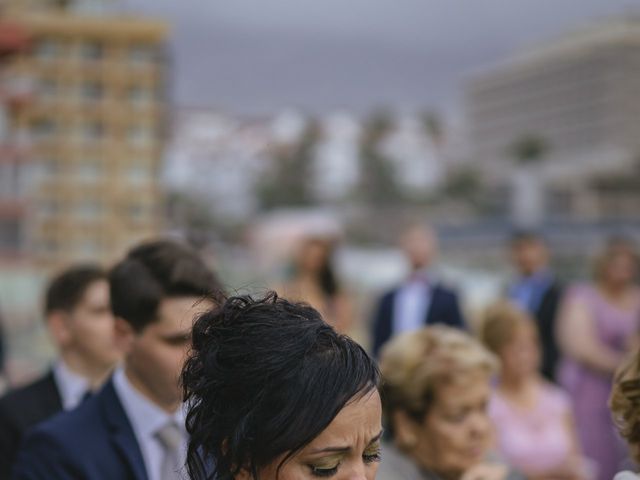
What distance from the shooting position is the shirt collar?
9.75ft

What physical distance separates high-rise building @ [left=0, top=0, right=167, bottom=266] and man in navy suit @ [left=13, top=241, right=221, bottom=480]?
3678 cm

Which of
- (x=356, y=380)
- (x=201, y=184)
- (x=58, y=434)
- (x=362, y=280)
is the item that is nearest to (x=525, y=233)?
(x=58, y=434)

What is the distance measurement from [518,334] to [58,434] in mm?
3275

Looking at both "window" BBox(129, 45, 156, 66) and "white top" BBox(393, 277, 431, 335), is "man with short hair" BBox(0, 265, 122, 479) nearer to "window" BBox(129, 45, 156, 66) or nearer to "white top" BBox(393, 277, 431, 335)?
"white top" BBox(393, 277, 431, 335)

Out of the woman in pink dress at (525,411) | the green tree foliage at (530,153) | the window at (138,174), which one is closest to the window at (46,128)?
the window at (138,174)

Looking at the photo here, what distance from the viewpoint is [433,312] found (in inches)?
286

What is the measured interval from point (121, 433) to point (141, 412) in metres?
0.12

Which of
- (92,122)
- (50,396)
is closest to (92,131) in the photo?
(92,122)

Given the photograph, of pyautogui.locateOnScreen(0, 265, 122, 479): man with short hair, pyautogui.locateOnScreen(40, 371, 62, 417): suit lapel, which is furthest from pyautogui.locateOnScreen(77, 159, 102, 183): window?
pyautogui.locateOnScreen(40, 371, 62, 417): suit lapel

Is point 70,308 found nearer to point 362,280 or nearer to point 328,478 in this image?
point 328,478

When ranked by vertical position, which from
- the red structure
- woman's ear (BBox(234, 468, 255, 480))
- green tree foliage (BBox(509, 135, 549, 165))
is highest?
woman's ear (BBox(234, 468, 255, 480))

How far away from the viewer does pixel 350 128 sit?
181m

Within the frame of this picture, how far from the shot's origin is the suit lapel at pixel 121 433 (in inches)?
111

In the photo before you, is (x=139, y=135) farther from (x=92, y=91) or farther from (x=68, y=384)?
(x=68, y=384)
